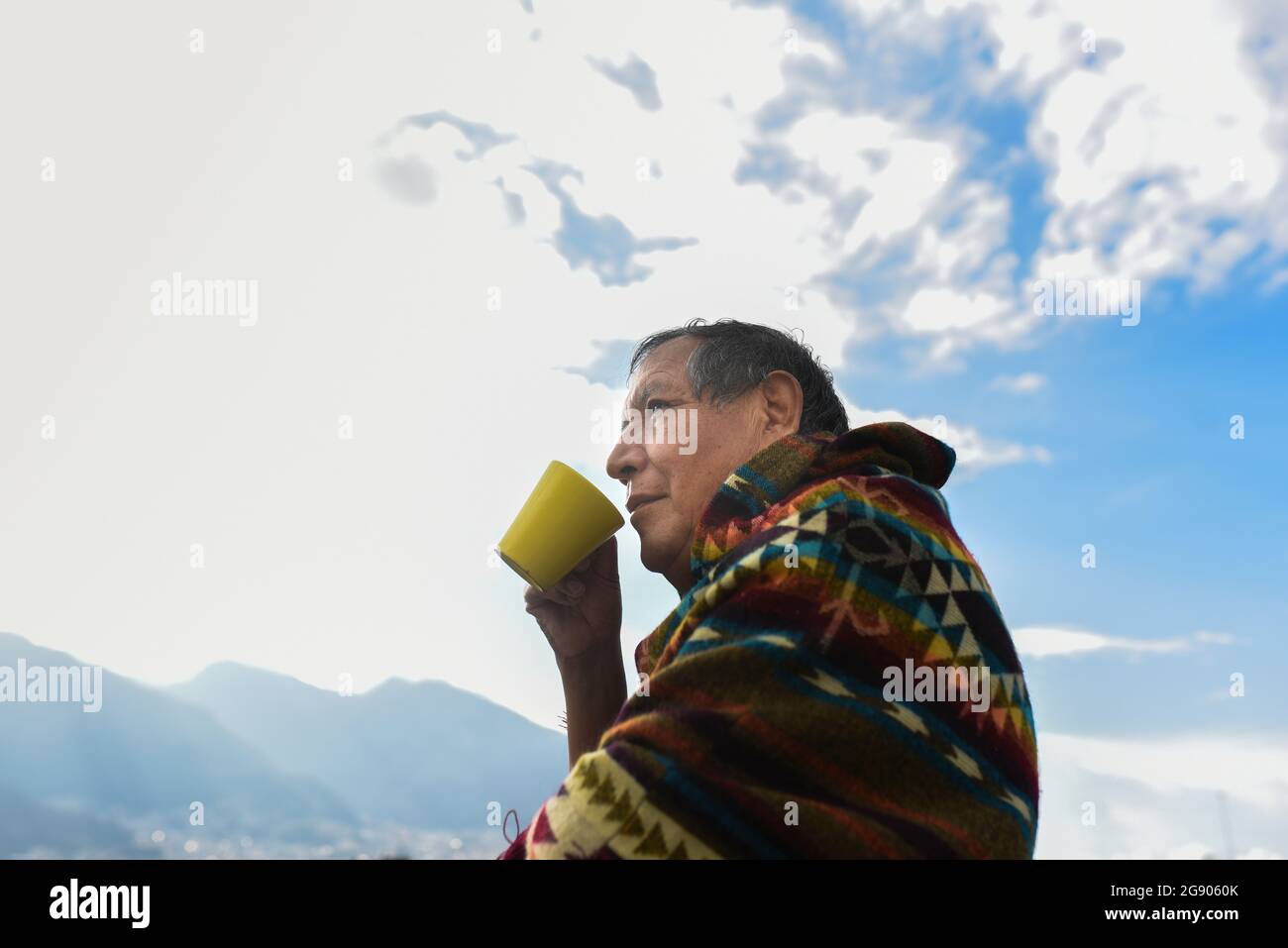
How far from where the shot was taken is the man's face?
5.53 feet

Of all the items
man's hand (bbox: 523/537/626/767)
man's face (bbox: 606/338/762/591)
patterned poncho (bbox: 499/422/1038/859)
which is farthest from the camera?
man's hand (bbox: 523/537/626/767)

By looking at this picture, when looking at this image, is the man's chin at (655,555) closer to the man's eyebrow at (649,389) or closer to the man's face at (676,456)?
the man's face at (676,456)

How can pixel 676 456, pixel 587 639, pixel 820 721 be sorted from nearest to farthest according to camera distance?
1. pixel 820 721
2. pixel 676 456
3. pixel 587 639

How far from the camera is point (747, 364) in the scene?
5.83 ft

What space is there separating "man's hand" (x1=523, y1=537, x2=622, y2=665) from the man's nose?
0.26 meters

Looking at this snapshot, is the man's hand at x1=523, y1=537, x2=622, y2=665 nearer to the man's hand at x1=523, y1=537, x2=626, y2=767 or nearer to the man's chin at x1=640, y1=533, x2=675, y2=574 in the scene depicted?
the man's hand at x1=523, y1=537, x2=626, y2=767

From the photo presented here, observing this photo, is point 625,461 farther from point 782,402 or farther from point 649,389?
point 782,402

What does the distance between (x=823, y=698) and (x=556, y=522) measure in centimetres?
90

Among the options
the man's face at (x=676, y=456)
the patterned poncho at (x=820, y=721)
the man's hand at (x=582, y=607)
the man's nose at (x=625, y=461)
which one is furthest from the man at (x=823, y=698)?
the man's hand at (x=582, y=607)

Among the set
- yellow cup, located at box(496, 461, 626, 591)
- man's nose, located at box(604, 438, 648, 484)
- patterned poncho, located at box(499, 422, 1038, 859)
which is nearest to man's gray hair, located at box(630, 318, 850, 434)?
man's nose, located at box(604, 438, 648, 484)

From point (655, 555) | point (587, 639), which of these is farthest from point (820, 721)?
point (587, 639)
